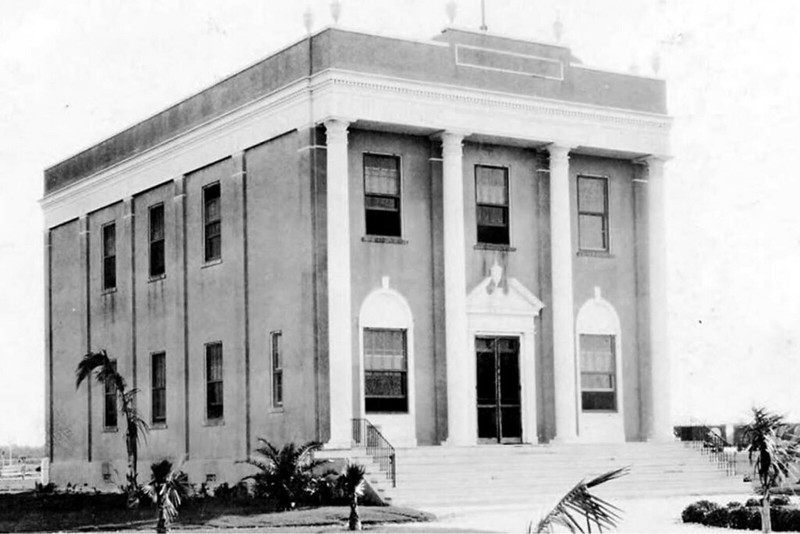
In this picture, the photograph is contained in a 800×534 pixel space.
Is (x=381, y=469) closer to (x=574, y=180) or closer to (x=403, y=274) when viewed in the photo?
(x=403, y=274)

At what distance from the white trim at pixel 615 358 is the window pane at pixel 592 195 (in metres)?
1.98

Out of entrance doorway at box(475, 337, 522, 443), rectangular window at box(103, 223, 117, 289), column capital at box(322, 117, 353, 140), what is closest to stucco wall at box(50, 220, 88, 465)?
rectangular window at box(103, 223, 117, 289)

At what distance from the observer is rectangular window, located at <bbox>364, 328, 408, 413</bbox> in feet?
98.4

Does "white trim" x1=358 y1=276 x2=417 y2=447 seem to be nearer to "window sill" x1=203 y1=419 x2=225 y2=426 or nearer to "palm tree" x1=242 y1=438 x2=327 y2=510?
"palm tree" x1=242 y1=438 x2=327 y2=510

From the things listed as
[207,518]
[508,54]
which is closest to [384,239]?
[508,54]

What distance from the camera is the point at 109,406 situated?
39281 mm

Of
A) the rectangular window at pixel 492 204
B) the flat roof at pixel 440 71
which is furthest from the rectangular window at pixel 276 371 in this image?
the flat roof at pixel 440 71

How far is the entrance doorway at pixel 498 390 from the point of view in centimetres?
3155

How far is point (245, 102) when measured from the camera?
32062mm

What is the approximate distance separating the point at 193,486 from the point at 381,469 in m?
7.26

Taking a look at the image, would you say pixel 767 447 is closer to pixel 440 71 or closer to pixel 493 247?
pixel 493 247

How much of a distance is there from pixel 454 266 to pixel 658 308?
6181 mm

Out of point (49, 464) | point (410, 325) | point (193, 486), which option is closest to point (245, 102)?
point (410, 325)

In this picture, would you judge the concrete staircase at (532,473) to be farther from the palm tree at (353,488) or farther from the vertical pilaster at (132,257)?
the vertical pilaster at (132,257)
